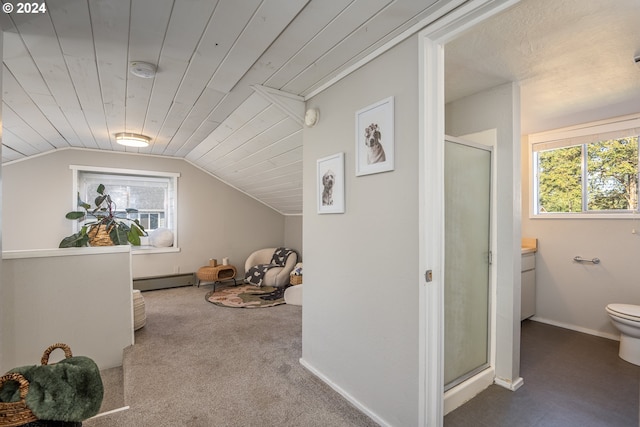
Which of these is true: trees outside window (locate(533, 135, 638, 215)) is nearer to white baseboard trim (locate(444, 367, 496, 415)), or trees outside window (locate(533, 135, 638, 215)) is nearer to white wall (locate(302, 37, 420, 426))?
white baseboard trim (locate(444, 367, 496, 415))

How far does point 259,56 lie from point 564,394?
283cm

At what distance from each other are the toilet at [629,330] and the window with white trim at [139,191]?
17.4ft

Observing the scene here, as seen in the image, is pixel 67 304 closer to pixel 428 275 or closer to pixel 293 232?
pixel 428 275

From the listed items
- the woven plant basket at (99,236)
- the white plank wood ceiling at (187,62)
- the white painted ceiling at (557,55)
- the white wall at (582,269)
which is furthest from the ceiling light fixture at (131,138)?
the white wall at (582,269)

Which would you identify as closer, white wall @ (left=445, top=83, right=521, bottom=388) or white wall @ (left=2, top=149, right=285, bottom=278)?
white wall @ (left=445, top=83, right=521, bottom=388)

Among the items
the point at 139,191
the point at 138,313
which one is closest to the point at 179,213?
the point at 139,191

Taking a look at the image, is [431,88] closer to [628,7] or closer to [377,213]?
[377,213]

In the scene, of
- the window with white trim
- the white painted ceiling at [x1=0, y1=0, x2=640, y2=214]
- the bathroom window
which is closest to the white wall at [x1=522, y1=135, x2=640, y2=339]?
the bathroom window

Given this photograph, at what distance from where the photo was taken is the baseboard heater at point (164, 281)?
179 inches

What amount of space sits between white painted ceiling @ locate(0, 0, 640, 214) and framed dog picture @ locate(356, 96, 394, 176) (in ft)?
1.08

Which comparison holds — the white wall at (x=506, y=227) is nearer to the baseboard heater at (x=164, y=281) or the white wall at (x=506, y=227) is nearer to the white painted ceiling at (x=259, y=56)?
the white painted ceiling at (x=259, y=56)

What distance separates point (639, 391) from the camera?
74.8 inches

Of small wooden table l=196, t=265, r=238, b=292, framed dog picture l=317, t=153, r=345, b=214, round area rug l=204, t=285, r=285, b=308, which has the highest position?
framed dog picture l=317, t=153, r=345, b=214

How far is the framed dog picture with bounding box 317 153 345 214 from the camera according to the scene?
1.90 m
